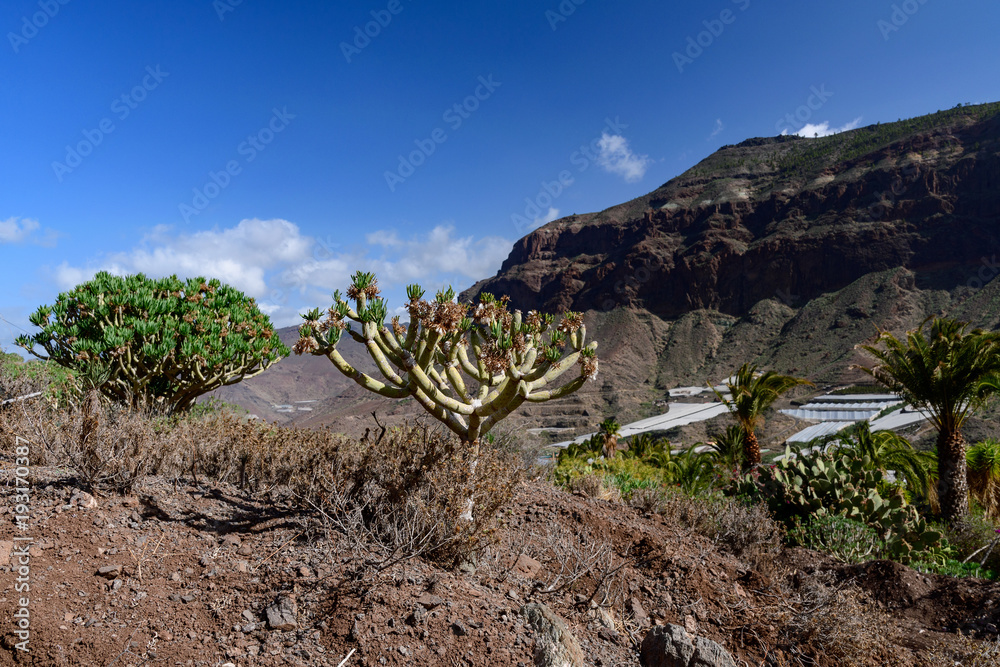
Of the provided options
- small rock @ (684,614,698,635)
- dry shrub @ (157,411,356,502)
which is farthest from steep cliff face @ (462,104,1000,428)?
small rock @ (684,614,698,635)

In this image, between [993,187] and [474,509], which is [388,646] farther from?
[993,187]

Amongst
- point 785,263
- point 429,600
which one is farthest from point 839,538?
point 785,263

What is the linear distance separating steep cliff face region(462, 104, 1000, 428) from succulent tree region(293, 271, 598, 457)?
63.2 meters

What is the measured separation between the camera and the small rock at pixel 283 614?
2.99m

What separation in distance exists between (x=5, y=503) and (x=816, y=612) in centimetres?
596

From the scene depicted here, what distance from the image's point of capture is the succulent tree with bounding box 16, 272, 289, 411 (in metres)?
9.55

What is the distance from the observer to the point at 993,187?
86.3 metres

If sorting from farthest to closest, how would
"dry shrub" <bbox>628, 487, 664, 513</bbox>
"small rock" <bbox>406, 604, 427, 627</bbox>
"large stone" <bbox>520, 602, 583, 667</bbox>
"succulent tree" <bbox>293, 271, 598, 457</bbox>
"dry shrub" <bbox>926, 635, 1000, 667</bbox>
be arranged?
1. "dry shrub" <bbox>628, 487, 664, 513</bbox>
2. "succulent tree" <bbox>293, 271, 598, 457</bbox>
3. "dry shrub" <bbox>926, 635, 1000, 667</bbox>
4. "small rock" <bbox>406, 604, 427, 627</bbox>
5. "large stone" <bbox>520, 602, 583, 667</bbox>

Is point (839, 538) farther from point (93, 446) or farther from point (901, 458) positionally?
point (901, 458)

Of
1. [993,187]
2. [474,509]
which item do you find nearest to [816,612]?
[474,509]

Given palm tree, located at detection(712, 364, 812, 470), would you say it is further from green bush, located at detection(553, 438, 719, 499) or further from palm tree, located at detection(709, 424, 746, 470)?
green bush, located at detection(553, 438, 719, 499)

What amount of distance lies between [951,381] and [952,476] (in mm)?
2021

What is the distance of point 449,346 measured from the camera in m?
5.68

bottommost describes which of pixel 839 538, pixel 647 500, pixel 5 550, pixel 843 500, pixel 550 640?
pixel 839 538
